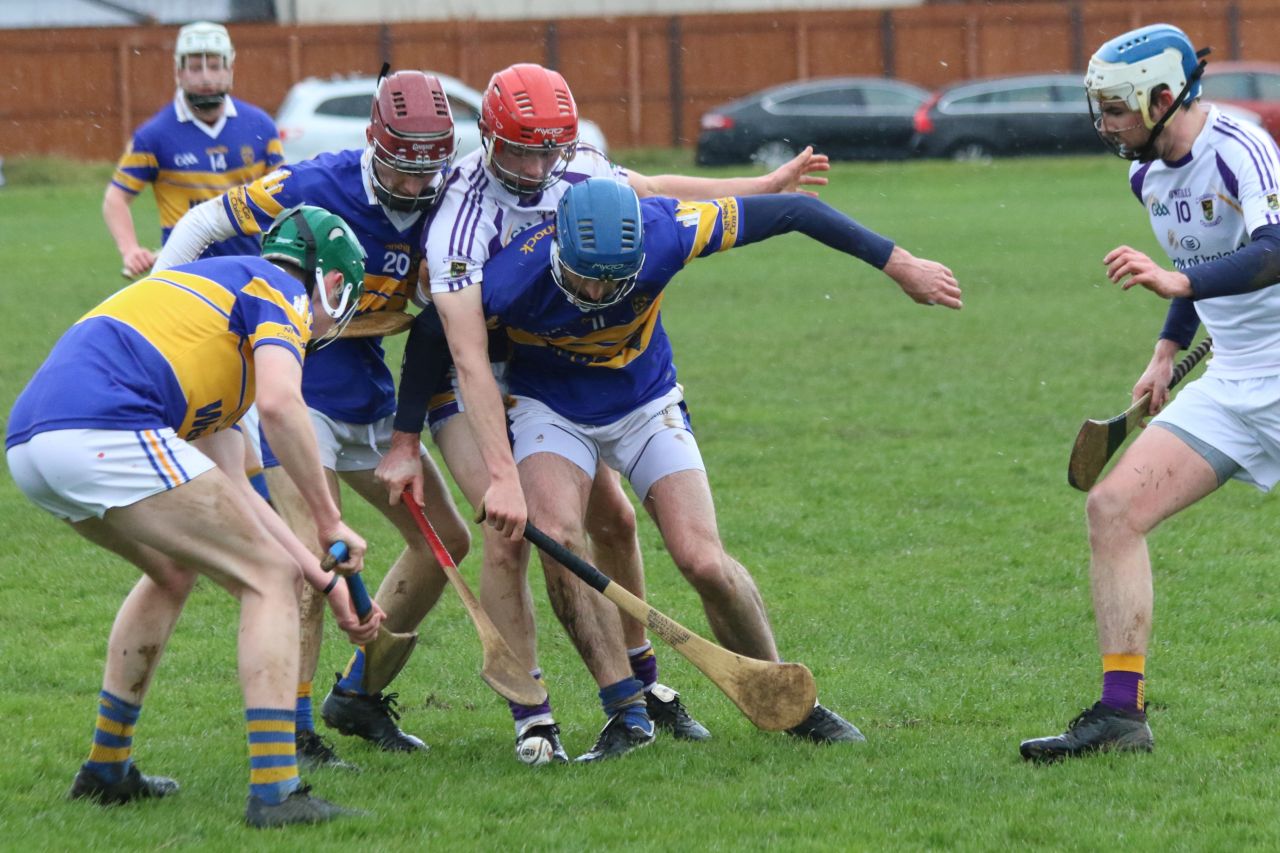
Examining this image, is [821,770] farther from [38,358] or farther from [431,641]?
[38,358]

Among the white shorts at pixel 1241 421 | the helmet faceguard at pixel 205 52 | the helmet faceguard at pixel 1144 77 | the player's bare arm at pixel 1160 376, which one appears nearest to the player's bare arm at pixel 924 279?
the helmet faceguard at pixel 1144 77

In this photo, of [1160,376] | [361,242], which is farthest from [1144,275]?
[361,242]

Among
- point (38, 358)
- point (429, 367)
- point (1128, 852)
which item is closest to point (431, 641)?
point (429, 367)

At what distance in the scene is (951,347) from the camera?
13367 millimetres

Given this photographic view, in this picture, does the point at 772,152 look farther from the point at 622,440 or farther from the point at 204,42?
the point at 622,440

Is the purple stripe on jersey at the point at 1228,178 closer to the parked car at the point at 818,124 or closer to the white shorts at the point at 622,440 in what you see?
the white shorts at the point at 622,440

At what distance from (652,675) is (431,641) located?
48.7 inches

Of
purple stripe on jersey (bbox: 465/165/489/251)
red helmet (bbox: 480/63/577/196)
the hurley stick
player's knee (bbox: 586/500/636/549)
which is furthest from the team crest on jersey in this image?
purple stripe on jersey (bbox: 465/165/489/251)

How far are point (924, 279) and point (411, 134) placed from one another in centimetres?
162

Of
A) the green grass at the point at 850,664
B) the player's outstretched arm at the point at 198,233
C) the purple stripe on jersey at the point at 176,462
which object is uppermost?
the player's outstretched arm at the point at 198,233

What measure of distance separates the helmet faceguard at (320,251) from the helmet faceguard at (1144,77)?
7.27 ft

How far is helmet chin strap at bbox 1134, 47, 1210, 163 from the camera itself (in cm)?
507

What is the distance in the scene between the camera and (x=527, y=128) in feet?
17.0

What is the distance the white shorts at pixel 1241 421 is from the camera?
513cm
